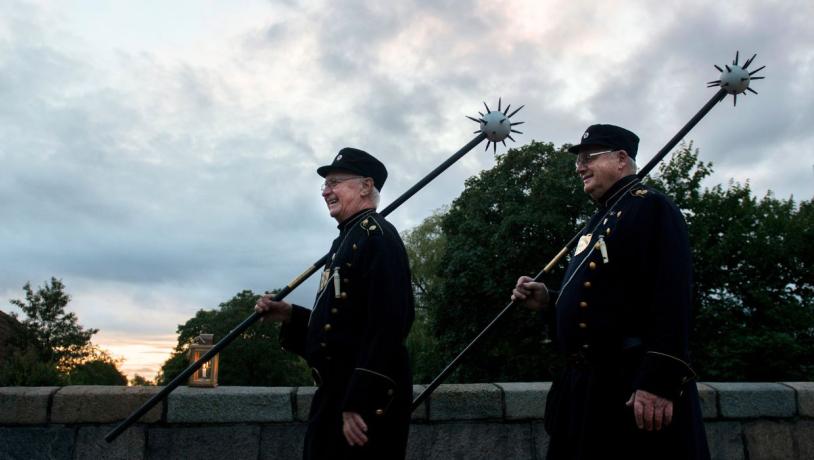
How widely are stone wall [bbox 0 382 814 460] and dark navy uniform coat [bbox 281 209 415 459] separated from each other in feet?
5.79

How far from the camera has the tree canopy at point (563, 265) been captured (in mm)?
26391

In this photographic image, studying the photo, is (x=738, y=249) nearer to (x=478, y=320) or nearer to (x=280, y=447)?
(x=478, y=320)

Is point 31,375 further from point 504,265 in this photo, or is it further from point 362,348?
point 504,265

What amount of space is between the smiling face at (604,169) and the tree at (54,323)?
51949mm

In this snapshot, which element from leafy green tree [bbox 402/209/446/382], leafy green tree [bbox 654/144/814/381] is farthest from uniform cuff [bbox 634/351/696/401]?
leafy green tree [bbox 402/209/446/382]

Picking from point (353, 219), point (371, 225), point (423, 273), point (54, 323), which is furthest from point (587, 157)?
point (54, 323)

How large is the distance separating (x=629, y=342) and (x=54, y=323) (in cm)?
5387

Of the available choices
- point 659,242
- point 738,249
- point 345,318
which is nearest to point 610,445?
point 659,242

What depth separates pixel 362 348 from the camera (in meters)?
3.24

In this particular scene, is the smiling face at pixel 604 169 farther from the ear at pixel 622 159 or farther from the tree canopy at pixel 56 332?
the tree canopy at pixel 56 332

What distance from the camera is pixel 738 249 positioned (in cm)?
3156

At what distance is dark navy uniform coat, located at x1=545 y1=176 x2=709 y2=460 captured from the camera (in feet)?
9.48

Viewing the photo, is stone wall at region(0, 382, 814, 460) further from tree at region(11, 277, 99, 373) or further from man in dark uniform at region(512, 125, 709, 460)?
tree at region(11, 277, 99, 373)

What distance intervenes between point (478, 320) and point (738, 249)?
496 inches
